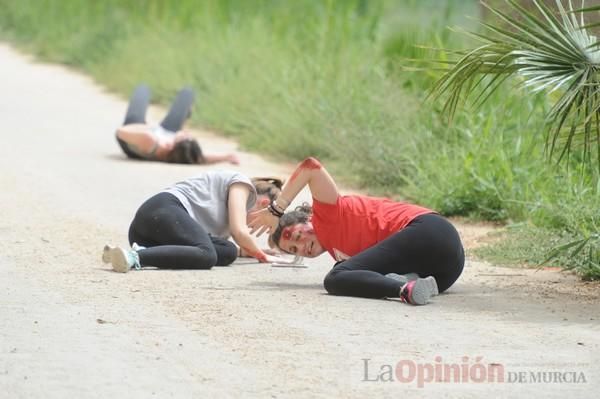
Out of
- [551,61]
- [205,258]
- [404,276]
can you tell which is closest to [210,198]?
[205,258]

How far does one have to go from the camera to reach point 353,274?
20.8 ft

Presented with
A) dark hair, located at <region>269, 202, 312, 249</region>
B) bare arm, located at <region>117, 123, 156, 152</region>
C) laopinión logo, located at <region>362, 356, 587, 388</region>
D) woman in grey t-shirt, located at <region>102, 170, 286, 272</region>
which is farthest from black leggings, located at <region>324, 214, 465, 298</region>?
bare arm, located at <region>117, 123, 156, 152</region>

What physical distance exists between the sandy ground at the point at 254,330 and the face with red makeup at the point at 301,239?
0.20m

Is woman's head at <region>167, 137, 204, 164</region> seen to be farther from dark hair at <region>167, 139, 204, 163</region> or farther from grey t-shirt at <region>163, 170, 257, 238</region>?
grey t-shirt at <region>163, 170, 257, 238</region>

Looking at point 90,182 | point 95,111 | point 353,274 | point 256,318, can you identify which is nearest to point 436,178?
point 90,182

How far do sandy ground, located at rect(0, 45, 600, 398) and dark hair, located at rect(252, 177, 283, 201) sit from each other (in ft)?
1.30

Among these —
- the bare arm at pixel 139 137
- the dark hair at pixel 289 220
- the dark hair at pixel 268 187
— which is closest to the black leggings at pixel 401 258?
the dark hair at pixel 289 220

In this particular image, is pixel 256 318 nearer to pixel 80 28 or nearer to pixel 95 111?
pixel 95 111

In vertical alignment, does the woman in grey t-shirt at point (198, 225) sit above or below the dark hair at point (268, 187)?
below

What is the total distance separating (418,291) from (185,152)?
16.3 ft

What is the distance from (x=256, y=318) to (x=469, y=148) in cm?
420

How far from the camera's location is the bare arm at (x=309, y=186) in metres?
6.54

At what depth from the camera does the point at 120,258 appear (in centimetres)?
680

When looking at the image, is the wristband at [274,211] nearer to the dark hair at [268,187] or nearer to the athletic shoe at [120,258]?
the dark hair at [268,187]
